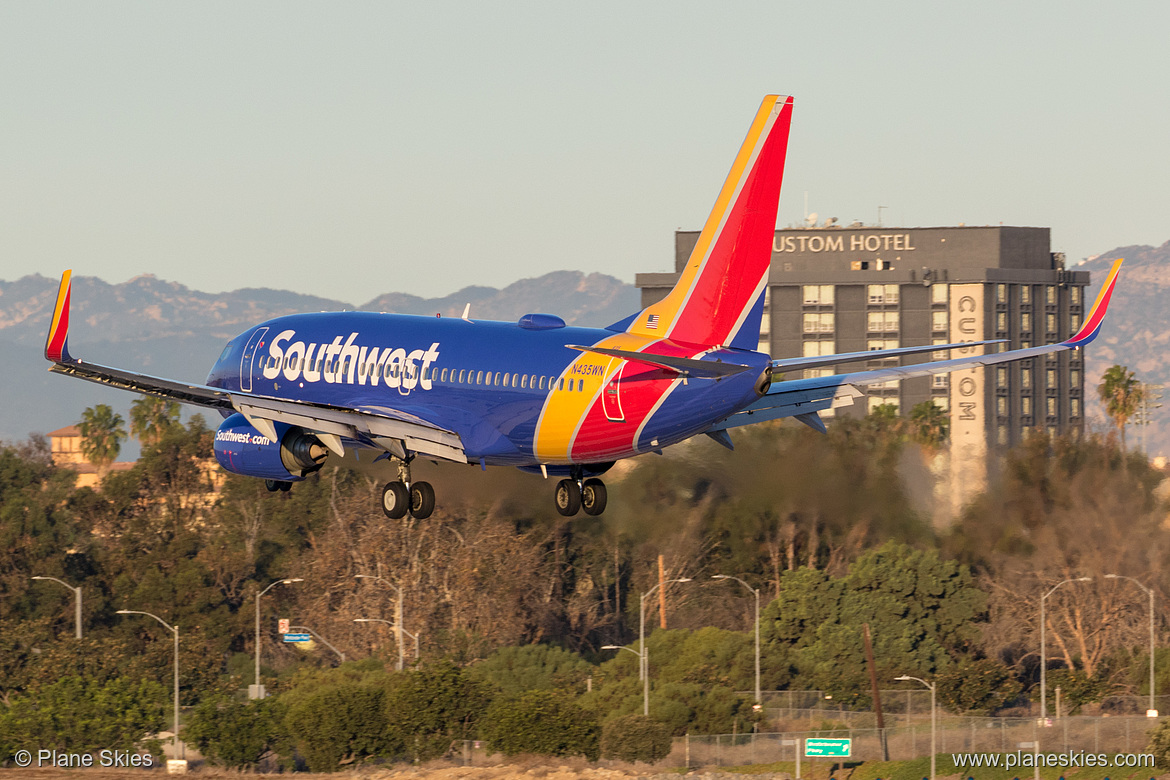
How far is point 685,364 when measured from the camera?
43000 millimetres

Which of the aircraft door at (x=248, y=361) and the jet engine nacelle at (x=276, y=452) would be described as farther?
the aircraft door at (x=248, y=361)

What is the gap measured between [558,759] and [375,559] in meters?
45.2

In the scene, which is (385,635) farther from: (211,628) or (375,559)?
(211,628)

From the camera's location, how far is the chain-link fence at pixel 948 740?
10169 cm

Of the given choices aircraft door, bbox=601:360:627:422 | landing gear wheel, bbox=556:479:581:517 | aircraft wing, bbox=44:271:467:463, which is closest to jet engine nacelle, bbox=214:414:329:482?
aircraft wing, bbox=44:271:467:463

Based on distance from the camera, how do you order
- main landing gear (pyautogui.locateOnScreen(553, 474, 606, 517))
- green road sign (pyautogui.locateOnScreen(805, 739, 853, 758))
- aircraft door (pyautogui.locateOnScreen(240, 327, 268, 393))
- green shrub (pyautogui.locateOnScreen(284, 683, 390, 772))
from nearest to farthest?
main landing gear (pyautogui.locateOnScreen(553, 474, 606, 517)) < aircraft door (pyautogui.locateOnScreen(240, 327, 268, 393)) < green road sign (pyautogui.locateOnScreen(805, 739, 853, 758)) < green shrub (pyautogui.locateOnScreen(284, 683, 390, 772))

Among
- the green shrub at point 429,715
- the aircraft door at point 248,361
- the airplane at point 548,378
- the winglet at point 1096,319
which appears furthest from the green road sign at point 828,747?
the winglet at point 1096,319

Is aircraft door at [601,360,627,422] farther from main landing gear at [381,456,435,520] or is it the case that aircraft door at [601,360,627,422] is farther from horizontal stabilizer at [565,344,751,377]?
main landing gear at [381,456,435,520]

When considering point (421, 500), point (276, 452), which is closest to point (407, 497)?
point (421, 500)

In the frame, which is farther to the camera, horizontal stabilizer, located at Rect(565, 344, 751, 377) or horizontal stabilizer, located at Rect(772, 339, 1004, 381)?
horizontal stabilizer, located at Rect(772, 339, 1004, 381)

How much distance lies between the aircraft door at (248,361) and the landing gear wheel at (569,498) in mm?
14056

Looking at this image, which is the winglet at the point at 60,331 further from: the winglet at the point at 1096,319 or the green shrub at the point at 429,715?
the green shrub at the point at 429,715

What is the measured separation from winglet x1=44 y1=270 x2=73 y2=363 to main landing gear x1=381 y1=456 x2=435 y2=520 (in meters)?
10.7

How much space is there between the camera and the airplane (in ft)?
148
